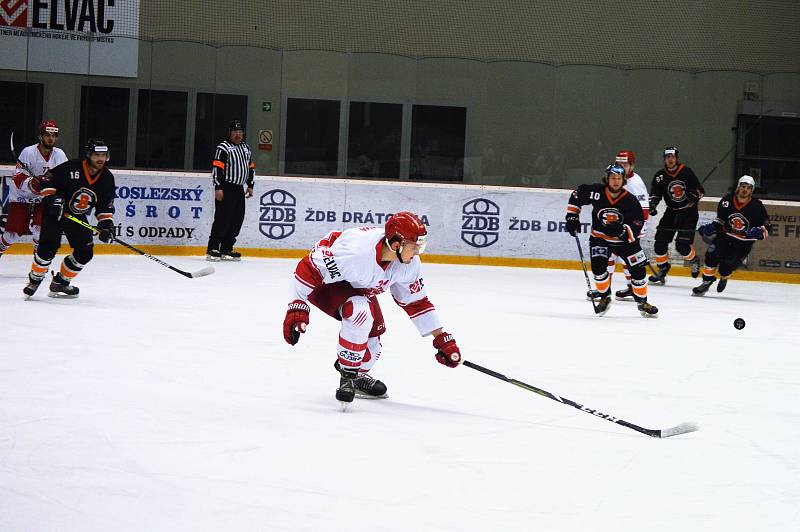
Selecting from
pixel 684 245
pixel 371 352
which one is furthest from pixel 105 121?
pixel 371 352

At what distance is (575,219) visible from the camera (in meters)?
8.28

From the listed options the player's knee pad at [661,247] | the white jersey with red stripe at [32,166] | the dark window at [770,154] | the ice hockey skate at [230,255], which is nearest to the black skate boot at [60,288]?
the white jersey with red stripe at [32,166]

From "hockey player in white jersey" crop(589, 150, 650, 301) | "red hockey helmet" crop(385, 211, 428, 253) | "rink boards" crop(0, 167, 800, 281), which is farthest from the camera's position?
"rink boards" crop(0, 167, 800, 281)

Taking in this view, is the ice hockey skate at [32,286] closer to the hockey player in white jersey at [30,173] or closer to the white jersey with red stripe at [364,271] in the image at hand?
the hockey player in white jersey at [30,173]

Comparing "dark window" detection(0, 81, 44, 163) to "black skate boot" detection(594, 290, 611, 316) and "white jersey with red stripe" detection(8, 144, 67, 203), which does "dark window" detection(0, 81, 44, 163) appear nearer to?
"white jersey with red stripe" detection(8, 144, 67, 203)

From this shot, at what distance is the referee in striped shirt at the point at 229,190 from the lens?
1062cm

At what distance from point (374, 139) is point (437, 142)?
0.67 meters

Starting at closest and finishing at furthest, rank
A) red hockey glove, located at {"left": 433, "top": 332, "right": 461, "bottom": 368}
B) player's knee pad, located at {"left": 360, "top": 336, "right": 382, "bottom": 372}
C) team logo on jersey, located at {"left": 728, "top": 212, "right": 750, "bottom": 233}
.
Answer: red hockey glove, located at {"left": 433, "top": 332, "right": 461, "bottom": 368} → player's knee pad, located at {"left": 360, "top": 336, "right": 382, "bottom": 372} → team logo on jersey, located at {"left": 728, "top": 212, "right": 750, "bottom": 233}

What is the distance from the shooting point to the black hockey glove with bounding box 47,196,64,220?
6.93 m

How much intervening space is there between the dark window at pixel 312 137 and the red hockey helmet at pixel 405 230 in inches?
306

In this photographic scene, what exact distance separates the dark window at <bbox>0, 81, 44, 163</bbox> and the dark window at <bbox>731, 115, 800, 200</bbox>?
7.19 m

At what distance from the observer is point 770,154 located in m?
12.0

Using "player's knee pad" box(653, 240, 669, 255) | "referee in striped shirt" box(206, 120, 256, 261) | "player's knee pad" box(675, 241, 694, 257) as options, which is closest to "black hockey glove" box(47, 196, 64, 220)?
"referee in striped shirt" box(206, 120, 256, 261)

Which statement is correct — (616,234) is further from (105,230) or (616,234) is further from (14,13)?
(14,13)
